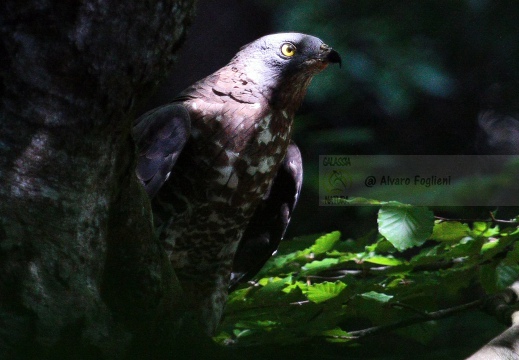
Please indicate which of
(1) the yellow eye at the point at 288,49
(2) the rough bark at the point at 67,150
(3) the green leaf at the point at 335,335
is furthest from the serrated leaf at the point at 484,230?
(2) the rough bark at the point at 67,150

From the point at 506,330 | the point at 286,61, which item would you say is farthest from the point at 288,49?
the point at 506,330

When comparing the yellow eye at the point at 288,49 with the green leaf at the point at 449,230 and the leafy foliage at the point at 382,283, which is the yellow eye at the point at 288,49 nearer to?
the leafy foliage at the point at 382,283

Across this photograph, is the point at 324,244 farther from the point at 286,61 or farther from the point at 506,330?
the point at 506,330

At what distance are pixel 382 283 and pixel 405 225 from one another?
0.78 ft

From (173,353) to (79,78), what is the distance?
19.2 inches

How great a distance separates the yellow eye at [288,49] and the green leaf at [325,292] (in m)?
0.81

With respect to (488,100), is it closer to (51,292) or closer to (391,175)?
(391,175)

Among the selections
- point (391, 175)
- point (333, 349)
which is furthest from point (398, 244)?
point (391, 175)

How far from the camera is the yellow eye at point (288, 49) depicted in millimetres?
2436

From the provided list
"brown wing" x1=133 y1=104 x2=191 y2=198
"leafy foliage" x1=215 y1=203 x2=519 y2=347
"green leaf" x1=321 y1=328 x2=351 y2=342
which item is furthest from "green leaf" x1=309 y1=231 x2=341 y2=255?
"brown wing" x1=133 y1=104 x2=191 y2=198

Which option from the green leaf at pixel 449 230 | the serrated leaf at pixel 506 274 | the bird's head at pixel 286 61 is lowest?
the serrated leaf at pixel 506 274

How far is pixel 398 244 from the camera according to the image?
1.99 m

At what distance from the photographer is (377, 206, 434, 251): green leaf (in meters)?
1.97

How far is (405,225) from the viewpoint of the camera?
2.01m
